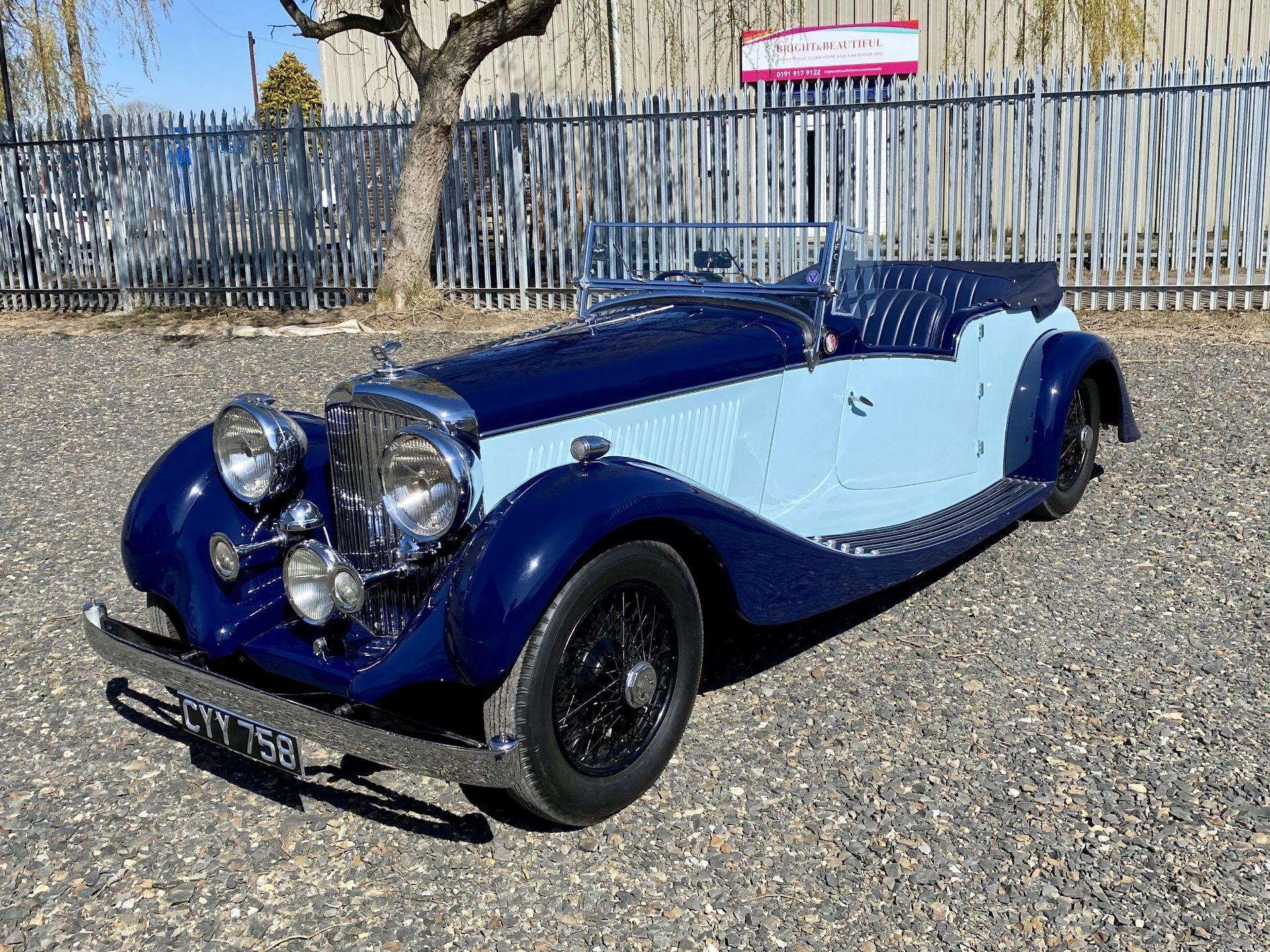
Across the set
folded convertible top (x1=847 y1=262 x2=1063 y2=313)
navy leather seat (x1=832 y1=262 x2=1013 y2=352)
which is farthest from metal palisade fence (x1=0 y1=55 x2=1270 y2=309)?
navy leather seat (x1=832 y1=262 x2=1013 y2=352)

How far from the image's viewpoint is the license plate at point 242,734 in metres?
2.88

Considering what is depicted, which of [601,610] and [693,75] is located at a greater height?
[693,75]

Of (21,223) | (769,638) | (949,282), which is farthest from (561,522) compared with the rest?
(21,223)

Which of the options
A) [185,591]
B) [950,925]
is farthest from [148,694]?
[950,925]

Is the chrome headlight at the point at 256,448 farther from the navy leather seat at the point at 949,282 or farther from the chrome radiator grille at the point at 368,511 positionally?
the navy leather seat at the point at 949,282

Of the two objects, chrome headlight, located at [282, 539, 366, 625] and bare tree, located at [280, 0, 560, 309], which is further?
bare tree, located at [280, 0, 560, 309]

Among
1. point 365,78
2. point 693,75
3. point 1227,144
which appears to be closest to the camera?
point 1227,144

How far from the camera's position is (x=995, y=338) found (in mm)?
5047

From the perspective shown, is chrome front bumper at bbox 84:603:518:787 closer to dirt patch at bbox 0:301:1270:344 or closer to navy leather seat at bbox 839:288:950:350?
navy leather seat at bbox 839:288:950:350

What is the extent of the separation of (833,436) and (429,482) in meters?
1.66

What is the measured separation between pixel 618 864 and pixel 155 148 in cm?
Result: 1261

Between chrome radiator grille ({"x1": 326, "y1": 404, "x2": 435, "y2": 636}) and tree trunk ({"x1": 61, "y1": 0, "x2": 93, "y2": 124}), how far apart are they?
1362 centimetres

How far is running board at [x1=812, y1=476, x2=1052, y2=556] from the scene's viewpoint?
4.06 metres

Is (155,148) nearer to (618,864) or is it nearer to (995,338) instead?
(995,338)
